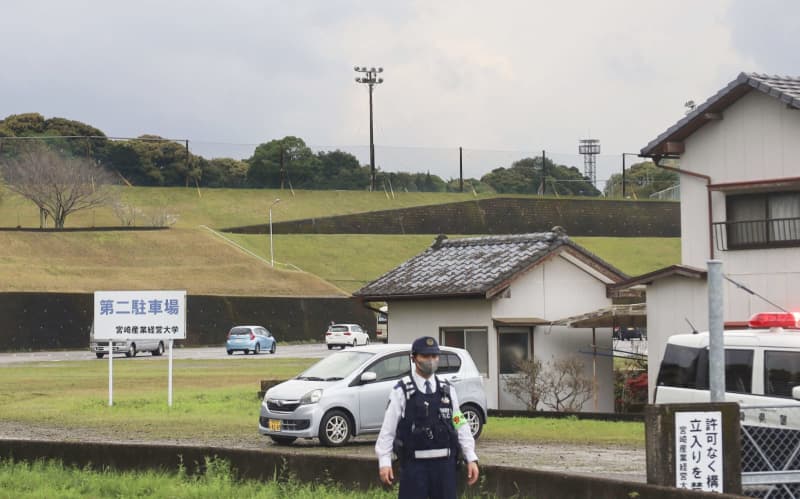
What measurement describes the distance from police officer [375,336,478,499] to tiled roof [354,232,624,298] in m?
20.1

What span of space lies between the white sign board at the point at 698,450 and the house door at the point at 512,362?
61.1 feet

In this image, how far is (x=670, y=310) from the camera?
2655 cm

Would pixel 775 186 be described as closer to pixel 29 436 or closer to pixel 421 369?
pixel 29 436

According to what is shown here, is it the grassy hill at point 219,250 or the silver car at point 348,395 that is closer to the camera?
the silver car at point 348,395

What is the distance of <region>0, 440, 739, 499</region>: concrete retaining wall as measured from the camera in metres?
11.0

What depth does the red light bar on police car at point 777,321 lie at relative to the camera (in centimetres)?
1507

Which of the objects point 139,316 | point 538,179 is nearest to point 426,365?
point 139,316

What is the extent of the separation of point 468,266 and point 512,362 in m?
3.04

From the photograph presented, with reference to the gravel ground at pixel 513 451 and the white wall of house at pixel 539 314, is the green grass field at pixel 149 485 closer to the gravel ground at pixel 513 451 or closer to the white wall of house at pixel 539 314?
the gravel ground at pixel 513 451

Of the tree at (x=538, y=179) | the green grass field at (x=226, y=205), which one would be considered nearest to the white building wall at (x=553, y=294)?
the green grass field at (x=226, y=205)

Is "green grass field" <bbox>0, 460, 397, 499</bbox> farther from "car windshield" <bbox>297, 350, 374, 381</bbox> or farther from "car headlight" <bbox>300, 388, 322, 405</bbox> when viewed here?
"car windshield" <bbox>297, 350, 374, 381</bbox>

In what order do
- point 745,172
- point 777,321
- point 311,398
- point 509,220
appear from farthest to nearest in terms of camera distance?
point 509,220, point 745,172, point 311,398, point 777,321

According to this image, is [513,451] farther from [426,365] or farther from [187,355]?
[187,355]

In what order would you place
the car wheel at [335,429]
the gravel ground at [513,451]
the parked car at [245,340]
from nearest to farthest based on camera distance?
the gravel ground at [513,451]
the car wheel at [335,429]
the parked car at [245,340]
